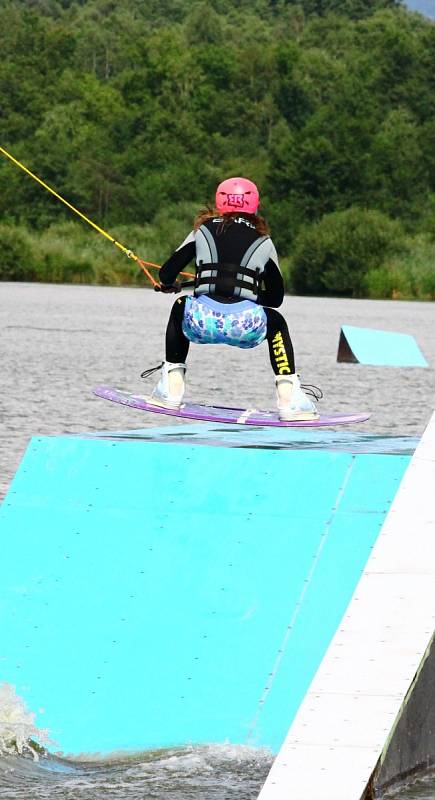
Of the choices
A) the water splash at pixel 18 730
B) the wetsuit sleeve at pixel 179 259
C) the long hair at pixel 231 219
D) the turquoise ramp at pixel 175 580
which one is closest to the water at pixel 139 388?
the water splash at pixel 18 730

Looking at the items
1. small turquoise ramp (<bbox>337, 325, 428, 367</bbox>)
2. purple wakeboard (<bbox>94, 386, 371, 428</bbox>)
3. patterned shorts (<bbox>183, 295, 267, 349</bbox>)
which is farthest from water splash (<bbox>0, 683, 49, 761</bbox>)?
small turquoise ramp (<bbox>337, 325, 428, 367</bbox>)

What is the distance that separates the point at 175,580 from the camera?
21.6ft

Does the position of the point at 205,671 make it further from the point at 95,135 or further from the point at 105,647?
the point at 95,135

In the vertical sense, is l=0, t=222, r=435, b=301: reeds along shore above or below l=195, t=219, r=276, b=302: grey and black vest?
above

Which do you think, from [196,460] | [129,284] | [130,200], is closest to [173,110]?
[130,200]

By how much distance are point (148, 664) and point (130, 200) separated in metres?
86.3

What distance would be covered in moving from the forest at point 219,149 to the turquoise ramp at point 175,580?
49.4 m

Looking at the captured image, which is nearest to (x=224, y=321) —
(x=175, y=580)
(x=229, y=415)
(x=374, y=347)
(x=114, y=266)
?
(x=229, y=415)

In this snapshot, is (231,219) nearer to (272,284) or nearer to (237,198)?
(237,198)

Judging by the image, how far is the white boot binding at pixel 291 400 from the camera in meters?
8.92

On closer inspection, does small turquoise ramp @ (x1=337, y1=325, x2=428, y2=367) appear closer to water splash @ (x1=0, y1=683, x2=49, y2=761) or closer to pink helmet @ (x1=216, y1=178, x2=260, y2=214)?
pink helmet @ (x1=216, y1=178, x2=260, y2=214)

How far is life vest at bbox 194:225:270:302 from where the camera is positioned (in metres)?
8.77

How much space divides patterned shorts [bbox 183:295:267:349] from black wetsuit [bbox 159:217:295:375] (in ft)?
0.21

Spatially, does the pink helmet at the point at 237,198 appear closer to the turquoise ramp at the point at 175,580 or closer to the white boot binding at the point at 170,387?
the white boot binding at the point at 170,387
